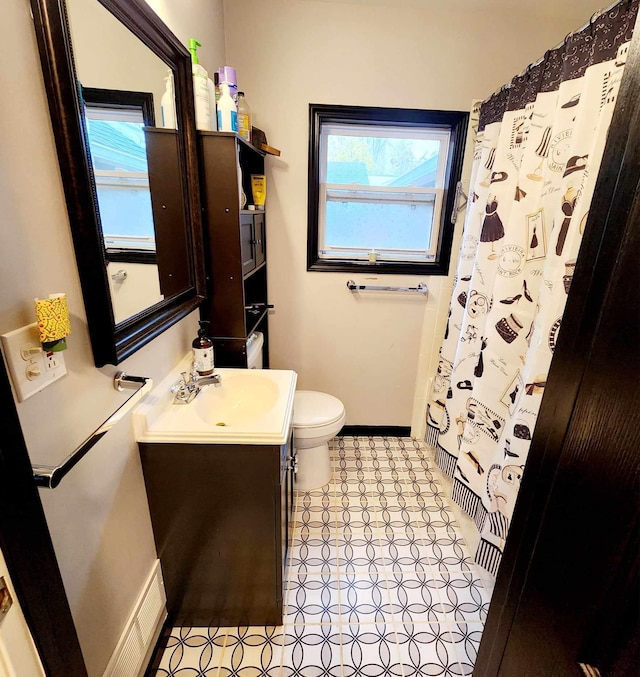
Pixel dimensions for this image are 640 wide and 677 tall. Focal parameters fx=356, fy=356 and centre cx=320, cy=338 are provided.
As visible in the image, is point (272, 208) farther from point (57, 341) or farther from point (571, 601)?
point (571, 601)

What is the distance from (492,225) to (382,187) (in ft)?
2.51

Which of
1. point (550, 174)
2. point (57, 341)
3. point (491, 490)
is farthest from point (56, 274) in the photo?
point (491, 490)

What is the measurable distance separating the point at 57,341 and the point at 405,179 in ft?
6.42

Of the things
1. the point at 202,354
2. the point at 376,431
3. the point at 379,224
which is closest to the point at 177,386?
the point at 202,354

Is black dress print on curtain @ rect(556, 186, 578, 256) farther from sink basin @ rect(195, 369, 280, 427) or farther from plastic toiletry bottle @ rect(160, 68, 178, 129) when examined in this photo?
plastic toiletry bottle @ rect(160, 68, 178, 129)

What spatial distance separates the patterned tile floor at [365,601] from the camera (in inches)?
48.9

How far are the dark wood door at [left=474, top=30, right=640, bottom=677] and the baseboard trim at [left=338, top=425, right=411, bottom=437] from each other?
1.81 meters

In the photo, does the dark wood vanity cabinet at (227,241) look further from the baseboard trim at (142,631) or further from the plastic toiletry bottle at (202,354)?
the baseboard trim at (142,631)

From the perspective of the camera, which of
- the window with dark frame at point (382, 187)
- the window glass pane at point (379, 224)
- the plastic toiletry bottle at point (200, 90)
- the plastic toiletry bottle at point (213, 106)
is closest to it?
the plastic toiletry bottle at point (200, 90)

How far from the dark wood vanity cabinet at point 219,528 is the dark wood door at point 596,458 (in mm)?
728

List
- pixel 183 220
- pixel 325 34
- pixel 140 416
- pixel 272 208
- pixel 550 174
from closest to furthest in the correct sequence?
pixel 140 416 < pixel 550 174 < pixel 183 220 < pixel 325 34 < pixel 272 208

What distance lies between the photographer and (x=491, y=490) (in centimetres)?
141

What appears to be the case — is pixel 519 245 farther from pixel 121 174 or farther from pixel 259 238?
pixel 121 174

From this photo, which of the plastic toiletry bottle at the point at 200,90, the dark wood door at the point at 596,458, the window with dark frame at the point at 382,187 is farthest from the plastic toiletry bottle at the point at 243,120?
the dark wood door at the point at 596,458
